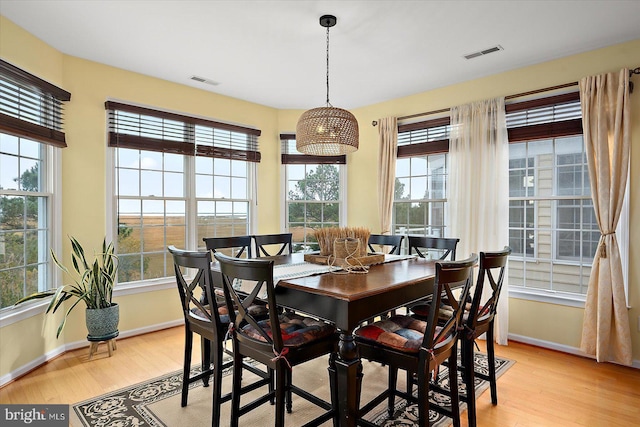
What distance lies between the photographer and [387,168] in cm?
465

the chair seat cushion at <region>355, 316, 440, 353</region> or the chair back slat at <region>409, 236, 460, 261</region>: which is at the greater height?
the chair back slat at <region>409, 236, 460, 261</region>

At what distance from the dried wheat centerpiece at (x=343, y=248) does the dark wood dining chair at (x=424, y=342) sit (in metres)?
0.56

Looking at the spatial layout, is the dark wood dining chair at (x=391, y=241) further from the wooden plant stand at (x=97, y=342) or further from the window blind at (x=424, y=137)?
the wooden plant stand at (x=97, y=342)

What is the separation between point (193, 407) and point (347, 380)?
1273 millimetres

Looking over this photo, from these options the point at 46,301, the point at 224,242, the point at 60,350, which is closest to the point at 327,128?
the point at 224,242

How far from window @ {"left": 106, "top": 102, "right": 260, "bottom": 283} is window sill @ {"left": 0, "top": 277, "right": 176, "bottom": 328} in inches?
3.1

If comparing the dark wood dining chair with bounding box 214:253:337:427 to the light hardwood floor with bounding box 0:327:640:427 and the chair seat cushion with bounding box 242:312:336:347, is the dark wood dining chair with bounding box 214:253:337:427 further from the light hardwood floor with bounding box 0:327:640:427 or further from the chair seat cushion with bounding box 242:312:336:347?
the light hardwood floor with bounding box 0:327:640:427

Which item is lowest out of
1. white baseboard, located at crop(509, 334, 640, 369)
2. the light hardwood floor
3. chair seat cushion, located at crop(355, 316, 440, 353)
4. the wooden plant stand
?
the light hardwood floor

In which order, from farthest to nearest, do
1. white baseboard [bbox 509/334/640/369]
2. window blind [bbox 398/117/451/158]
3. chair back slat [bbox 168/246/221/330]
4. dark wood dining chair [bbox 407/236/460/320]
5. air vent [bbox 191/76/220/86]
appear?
1. window blind [bbox 398/117/451/158]
2. air vent [bbox 191/76/220/86]
3. white baseboard [bbox 509/334/640/369]
4. dark wood dining chair [bbox 407/236/460/320]
5. chair back slat [bbox 168/246/221/330]

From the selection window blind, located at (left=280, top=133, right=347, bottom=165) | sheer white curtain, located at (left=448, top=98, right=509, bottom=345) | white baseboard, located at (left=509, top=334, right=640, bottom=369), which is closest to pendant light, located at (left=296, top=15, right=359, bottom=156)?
sheer white curtain, located at (left=448, top=98, right=509, bottom=345)

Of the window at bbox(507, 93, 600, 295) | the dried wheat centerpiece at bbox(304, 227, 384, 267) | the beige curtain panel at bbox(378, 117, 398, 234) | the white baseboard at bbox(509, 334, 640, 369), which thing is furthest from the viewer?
the beige curtain panel at bbox(378, 117, 398, 234)

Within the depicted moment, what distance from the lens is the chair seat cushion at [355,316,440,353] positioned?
6.17 feet

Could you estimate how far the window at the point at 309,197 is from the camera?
521 centimetres

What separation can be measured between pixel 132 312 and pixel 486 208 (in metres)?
3.93
